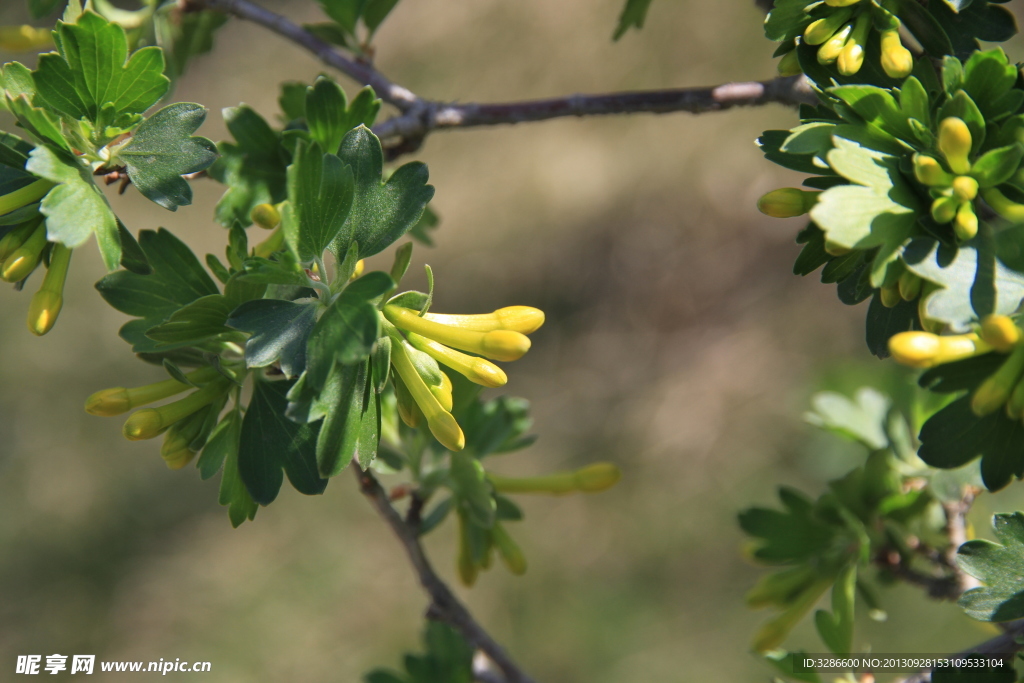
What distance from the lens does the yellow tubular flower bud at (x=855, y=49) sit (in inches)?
32.7

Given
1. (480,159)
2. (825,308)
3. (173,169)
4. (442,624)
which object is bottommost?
(825,308)

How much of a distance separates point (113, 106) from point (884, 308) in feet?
3.24

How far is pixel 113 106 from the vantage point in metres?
0.91

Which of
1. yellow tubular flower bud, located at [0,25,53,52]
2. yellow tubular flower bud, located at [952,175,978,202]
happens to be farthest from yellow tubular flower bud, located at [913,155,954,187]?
yellow tubular flower bud, located at [0,25,53,52]

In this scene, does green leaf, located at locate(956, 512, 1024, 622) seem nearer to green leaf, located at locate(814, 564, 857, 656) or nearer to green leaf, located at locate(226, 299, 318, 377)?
green leaf, located at locate(814, 564, 857, 656)

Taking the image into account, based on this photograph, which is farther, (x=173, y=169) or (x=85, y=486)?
(x=85, y=486)

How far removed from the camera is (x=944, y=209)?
716 mm

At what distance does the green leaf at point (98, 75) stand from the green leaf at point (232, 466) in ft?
1.39

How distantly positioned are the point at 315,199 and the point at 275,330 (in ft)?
0.50

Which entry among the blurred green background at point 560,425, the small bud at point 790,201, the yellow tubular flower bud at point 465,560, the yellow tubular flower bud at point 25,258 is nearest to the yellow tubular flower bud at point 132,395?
the yellow tubular flower bud at point 25,258

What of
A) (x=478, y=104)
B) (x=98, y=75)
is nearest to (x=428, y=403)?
(x=98, y=75)

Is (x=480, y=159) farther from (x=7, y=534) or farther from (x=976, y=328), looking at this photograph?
(x=976, y=328)

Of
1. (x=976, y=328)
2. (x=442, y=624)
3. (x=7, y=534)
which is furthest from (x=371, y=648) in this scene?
(x=976, y=328)

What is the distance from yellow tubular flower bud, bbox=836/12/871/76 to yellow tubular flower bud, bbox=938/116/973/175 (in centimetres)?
13
